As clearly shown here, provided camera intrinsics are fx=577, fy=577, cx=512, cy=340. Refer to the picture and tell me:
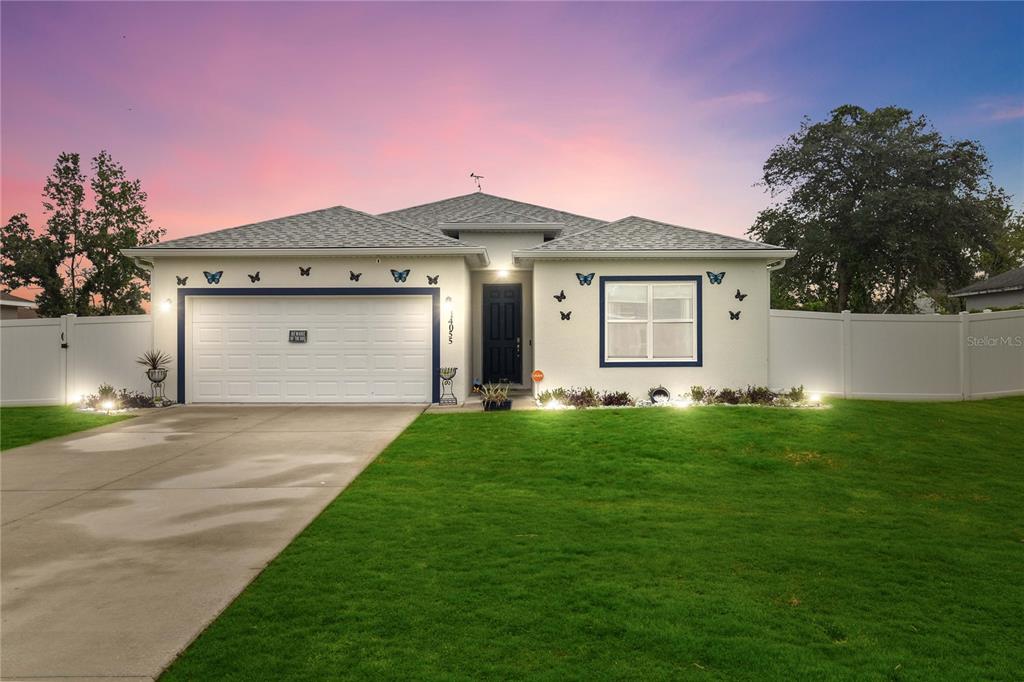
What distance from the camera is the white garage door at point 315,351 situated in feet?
43.0

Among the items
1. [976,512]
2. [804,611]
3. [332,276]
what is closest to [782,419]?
[976,512]

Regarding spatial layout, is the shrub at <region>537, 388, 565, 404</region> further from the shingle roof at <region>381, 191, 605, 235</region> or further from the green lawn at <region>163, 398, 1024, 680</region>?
the shingle roof at <region>381, 191, 605, 235</region>

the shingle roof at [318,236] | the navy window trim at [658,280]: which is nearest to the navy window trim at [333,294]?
the shingle roof at [318,236]

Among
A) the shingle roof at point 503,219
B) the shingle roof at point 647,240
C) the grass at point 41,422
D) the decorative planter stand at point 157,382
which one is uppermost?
the shingle roof at point 503,219

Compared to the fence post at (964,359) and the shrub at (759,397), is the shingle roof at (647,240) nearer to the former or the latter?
the shrub at (759,397)

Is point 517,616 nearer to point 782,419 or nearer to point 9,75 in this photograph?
point 782,419

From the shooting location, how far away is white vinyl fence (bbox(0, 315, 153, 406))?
13.3 meters

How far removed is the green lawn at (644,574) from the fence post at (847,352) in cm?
520

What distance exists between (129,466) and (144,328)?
6.95m

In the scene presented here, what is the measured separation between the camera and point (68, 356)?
13469mm

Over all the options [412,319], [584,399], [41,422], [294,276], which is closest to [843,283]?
[584,399]

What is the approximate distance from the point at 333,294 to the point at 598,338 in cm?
609

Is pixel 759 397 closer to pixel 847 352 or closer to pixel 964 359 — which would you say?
pixel 847 352

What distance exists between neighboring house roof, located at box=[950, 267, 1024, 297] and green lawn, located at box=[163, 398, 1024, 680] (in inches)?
848
